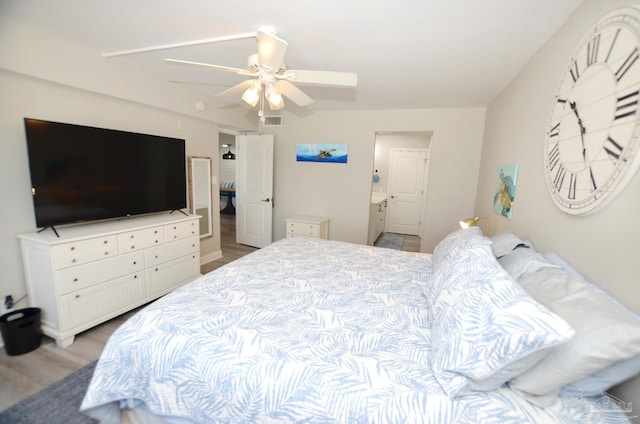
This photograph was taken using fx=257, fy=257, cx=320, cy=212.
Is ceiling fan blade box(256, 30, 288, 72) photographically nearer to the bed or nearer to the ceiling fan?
the ceiling fan

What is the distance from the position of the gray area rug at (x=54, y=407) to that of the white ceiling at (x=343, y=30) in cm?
251

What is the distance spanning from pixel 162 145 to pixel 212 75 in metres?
0.97

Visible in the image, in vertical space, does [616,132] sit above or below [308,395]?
above

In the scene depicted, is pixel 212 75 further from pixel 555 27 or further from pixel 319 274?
pixel 555 27

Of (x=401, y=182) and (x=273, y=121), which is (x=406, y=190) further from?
(x=273, y=121)

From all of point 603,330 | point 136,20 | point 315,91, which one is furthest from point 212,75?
point 603,330

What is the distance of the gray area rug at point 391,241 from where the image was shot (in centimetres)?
528

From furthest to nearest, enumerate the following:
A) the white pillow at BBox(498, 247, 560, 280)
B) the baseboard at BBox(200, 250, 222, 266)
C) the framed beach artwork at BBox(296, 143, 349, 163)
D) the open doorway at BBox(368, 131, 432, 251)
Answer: the open doorway at BBox(368, 131, 432, 251)
the framed beach artwork at BBox(296, 143, 349, 163)
the baseboard at BBox(200, 250, 222, 266)
the white pillow at BBox(498, 247, 560, 280)

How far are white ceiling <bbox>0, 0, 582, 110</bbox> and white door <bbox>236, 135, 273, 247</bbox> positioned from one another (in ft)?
6.18

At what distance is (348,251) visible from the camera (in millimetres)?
2533

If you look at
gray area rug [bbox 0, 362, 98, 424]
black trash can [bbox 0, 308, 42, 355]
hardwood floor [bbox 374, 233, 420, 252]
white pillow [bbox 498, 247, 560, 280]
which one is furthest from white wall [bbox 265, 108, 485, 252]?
gray area rug [bbox 0, 362, 98, 424]

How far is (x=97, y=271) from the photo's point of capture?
2.20m

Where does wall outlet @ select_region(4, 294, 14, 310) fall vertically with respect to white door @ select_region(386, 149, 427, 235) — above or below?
below

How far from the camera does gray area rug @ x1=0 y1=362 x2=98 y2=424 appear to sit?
4.81 feet
